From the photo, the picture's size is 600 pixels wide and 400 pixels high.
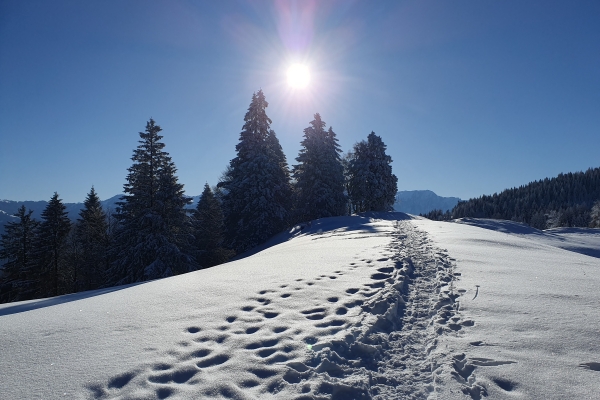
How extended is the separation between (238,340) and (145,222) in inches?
699

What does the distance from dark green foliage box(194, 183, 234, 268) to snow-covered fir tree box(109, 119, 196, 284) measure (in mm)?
5546

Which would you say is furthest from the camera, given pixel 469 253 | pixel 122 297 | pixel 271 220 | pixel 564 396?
pixel 271 220

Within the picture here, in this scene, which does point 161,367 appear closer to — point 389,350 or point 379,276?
point 389,350

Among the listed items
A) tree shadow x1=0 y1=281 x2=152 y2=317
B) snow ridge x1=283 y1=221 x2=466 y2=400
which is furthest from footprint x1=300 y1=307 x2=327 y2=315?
tree shadow x1=0 y1=281 x2=152 y2=317

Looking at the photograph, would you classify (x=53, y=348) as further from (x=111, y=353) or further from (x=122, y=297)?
(x=122, y=297)

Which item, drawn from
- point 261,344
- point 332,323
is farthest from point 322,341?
point 261,344

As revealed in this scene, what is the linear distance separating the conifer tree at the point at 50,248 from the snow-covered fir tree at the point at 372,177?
97.1ft

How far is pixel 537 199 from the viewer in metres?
125

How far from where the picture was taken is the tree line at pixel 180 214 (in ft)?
63.3

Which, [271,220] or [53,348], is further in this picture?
[271,220]

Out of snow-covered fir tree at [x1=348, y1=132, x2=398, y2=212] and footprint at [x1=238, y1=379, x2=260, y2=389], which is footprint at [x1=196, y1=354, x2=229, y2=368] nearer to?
footprint at [x1=238, y1=379, x2=260, y2=389]

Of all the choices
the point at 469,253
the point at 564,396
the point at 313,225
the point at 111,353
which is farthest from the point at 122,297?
the point at 313,225

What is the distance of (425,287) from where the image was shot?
5.79 metres

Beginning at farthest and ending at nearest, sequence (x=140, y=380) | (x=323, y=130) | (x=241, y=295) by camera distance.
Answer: (x=323, y=130)
(x=241, y=295)
(x=140, y=380)
